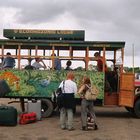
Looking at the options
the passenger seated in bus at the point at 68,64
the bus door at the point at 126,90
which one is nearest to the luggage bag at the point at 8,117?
the passenger seated in bus at the point at 68,64

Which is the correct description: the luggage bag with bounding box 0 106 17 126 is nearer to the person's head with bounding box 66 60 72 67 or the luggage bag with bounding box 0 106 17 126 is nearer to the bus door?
the person's head with bounding box 66 60 72 67

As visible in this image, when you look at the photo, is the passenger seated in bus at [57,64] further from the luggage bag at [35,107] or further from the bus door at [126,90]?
the bus door at [126,90]

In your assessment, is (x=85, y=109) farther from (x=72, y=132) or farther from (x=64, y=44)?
(x=64, y=44)

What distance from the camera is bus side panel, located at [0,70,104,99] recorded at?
1609cm

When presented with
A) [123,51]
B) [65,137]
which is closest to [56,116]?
[123,51]

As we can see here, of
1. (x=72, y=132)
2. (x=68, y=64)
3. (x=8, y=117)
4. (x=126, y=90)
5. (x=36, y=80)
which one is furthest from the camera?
(x=68, y=64)

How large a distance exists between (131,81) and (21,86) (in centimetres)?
386

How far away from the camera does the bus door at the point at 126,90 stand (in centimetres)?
1593

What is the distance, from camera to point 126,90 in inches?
631

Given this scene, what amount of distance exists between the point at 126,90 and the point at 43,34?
3593 mm

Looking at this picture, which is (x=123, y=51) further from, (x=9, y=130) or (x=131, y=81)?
(x=9, y=130)

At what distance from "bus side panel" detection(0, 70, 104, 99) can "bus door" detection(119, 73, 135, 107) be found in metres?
0.71

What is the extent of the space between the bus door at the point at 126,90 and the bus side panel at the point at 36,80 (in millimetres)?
713

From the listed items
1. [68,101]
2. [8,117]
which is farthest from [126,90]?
[8,117]
